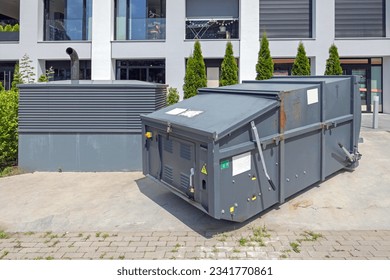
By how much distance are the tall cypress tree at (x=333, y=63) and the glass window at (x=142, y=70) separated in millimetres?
7488

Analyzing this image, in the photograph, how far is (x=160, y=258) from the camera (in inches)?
147

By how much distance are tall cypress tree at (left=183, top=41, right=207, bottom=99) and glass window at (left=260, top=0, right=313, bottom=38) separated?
3849 millimetres

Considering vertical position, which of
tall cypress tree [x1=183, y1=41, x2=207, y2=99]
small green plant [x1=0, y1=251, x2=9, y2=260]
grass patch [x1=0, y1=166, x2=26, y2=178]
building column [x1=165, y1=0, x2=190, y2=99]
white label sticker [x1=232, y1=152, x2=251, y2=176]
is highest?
building column [x1=165, y1=0, x2=190, y2=99]

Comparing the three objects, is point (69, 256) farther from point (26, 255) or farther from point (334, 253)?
point (334, 253)

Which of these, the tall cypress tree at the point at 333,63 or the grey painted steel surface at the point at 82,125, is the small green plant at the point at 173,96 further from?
the tall cypress tree at the point at 333,63

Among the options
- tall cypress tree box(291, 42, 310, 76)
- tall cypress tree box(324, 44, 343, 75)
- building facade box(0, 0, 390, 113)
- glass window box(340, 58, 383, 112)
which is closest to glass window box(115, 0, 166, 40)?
building facade box(0, 0, 390, 113)

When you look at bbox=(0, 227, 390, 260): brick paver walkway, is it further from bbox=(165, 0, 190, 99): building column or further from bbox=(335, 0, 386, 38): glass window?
bbox=(335, 0, 386, 38): glass window

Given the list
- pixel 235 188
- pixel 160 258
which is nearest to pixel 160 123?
pixel 235 188

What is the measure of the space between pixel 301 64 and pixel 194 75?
4.70 m

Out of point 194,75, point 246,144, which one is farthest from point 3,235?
point 194,75

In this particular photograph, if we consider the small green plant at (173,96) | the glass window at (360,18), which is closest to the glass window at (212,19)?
the small green plant at (173,96)

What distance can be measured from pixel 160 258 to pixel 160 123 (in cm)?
201

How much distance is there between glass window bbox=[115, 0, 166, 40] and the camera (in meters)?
15.6

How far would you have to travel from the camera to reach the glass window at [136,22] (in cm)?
1565
